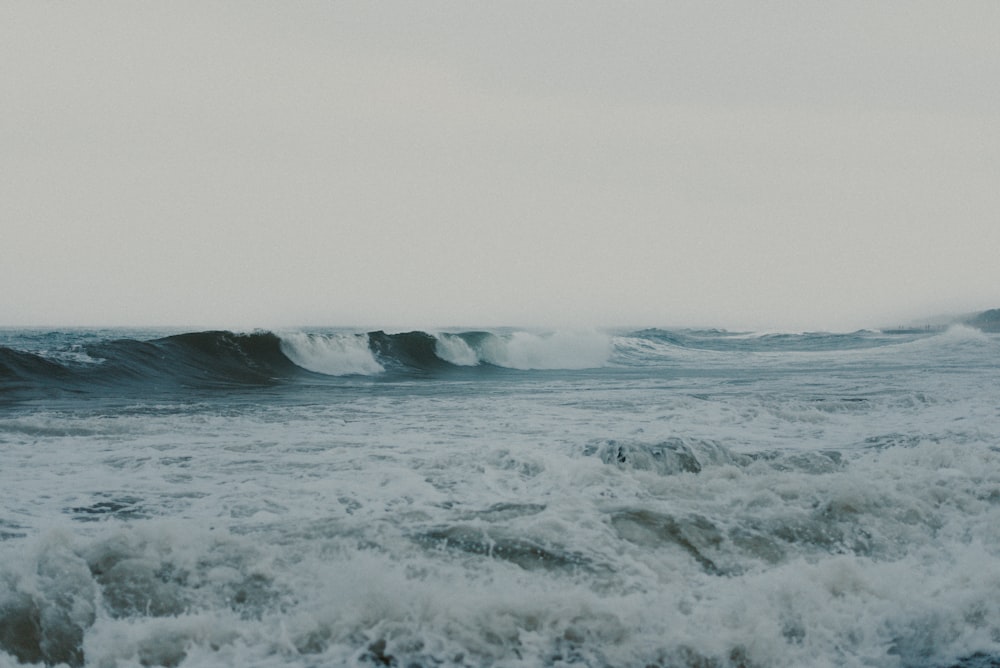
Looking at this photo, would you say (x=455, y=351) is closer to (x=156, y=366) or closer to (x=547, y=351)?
(x=547, y=351)

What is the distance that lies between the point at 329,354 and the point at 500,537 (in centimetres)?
1775

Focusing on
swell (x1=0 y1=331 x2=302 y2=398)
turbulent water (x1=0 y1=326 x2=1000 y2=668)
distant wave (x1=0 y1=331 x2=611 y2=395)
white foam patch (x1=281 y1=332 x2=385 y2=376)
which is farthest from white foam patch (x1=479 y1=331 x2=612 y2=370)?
turbulent water (x1=0 y1=326 x2=1000 y2=668)

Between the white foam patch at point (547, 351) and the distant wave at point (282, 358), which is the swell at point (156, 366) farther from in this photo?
the white foam patch at point (547, 351)

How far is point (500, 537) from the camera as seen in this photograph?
461cm

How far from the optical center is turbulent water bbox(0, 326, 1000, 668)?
3318mm

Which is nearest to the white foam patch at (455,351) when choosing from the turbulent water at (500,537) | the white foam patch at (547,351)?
the white foam patch at (547,351)

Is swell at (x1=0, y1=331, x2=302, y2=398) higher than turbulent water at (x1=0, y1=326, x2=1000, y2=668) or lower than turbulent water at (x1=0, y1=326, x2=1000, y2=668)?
higher

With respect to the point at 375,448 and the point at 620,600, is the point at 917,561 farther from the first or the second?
the point at 375,448

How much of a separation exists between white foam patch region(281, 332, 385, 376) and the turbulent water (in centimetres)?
997

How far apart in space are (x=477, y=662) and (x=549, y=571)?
1.03 m

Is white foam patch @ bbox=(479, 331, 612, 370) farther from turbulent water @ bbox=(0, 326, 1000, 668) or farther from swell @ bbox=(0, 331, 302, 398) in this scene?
turbulent water @ bbox=(0, 326, 1000, 668)

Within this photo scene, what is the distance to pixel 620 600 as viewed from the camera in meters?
3.65

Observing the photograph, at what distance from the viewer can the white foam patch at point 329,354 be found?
20.7 metres

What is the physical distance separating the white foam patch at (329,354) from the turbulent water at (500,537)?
9.97m
